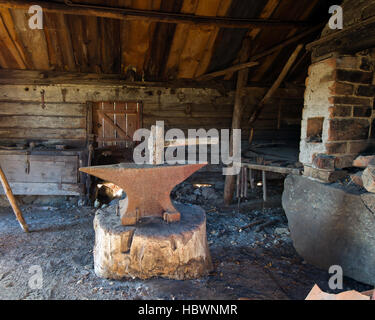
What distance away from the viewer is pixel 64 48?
508cm

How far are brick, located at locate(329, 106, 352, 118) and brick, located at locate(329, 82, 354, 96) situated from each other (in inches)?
6.9

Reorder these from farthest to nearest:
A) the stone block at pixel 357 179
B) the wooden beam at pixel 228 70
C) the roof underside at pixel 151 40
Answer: the wooden beam at pixel 228 70
the roof underside at pixel 151 40
the stone block at pixel 357 179

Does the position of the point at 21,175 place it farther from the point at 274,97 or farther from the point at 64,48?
the point at 274,97

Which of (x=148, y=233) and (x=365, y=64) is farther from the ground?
(x=365, y=64)

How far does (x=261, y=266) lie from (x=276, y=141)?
3.99 metres

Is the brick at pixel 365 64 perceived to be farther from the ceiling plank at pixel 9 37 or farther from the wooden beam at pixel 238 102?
the ceiling plank at pixel 9 37

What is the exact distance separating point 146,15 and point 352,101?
10.9 ft

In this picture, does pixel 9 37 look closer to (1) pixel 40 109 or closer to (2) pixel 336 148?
(1) pixel 40 109

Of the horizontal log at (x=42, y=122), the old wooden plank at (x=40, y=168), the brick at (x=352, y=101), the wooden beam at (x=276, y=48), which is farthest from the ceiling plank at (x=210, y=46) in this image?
the old wooden plank at (x=40, y=168)

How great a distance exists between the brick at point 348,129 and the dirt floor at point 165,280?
68.2 inches

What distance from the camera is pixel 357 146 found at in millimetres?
3459

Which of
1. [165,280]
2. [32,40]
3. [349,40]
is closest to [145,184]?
[165,280]

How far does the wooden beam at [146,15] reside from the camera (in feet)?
12.8
